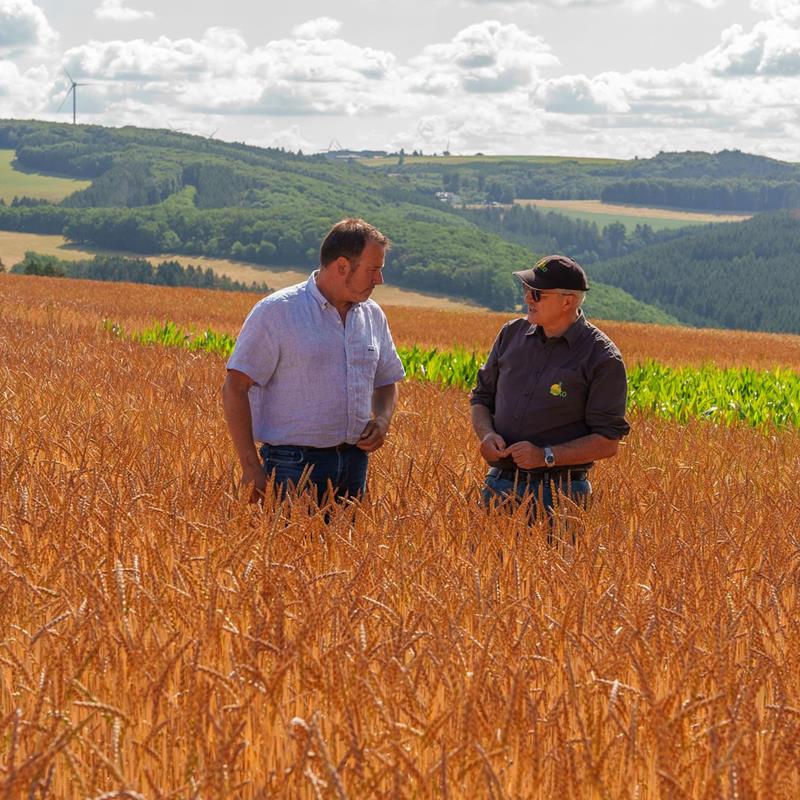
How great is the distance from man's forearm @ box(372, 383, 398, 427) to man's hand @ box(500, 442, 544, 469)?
65 cm

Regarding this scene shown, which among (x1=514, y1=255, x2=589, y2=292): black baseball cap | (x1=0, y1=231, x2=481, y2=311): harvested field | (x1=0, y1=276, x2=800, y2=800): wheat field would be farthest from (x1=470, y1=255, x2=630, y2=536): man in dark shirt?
(x1=0, y1=231, x2=481, y2=311): harvested field

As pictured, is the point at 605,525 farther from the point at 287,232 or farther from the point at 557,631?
the point at 287,232

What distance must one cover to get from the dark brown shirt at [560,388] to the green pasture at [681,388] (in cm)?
728

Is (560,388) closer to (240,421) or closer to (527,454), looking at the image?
(527,454)

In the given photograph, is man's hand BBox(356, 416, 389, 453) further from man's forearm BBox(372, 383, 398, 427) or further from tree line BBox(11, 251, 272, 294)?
tree line BBox(11, 251, 272, 294)

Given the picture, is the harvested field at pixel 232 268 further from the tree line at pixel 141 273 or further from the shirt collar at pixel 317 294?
the shirt collar at pixel 317 294

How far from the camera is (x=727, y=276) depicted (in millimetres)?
177500

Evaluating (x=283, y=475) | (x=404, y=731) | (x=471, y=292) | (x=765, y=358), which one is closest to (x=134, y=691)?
(x=404, y=731)

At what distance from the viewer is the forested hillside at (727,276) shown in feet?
537

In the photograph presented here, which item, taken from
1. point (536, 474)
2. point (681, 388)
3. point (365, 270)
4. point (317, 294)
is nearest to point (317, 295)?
point (317, 294)

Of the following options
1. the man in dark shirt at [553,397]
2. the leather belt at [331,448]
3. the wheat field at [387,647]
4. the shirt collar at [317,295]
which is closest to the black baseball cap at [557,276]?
the man in dark shirt at [553,397]

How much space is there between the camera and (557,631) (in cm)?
330

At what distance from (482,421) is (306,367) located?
0.88 m

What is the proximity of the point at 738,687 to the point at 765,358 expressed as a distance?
1169 inches
